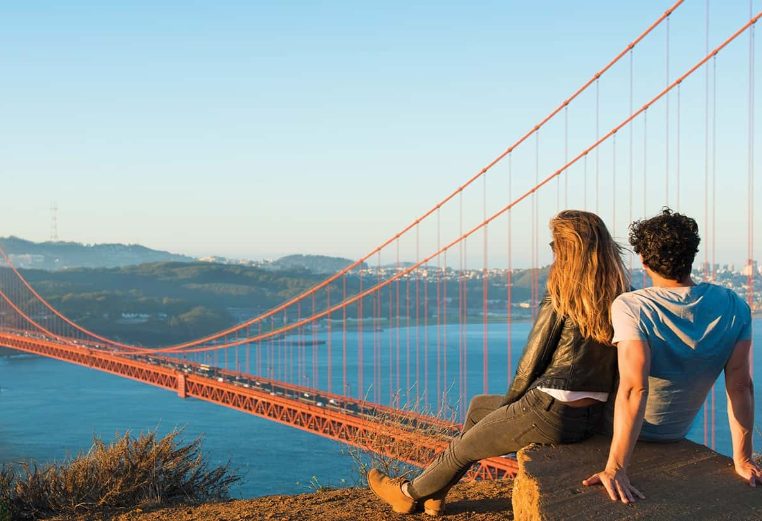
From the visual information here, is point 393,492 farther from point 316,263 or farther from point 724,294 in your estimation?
point 316,263

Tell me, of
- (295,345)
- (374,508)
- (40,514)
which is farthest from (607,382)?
(295,345)

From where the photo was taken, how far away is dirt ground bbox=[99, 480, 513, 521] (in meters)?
3.12

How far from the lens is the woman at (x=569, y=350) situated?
92.9 inches

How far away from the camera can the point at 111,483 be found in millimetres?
4047

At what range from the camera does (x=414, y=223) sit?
15.4m

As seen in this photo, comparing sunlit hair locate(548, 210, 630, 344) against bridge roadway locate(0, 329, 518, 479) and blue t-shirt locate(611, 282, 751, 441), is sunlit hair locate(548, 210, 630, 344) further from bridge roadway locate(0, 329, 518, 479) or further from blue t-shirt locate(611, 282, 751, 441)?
bridge roadway locate(0, 329, 518, 479)

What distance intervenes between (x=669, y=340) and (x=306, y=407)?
582 inches

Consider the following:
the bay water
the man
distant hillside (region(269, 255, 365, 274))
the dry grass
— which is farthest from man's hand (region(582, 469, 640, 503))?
distant hillside (region(269, 255, 365, 274))

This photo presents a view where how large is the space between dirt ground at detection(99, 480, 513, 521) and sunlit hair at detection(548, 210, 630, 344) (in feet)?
3.49

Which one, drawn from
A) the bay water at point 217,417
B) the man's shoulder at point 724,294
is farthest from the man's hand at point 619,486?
the bay water at point 217,417

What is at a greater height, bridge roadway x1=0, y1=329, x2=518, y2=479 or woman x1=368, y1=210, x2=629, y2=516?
woman x1=368, y1=210, x2=629, y2=516

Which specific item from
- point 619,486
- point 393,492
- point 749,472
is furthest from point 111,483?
point 749,472

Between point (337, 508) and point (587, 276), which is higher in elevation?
point (587, 276)

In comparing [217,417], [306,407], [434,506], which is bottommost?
[217,417]
